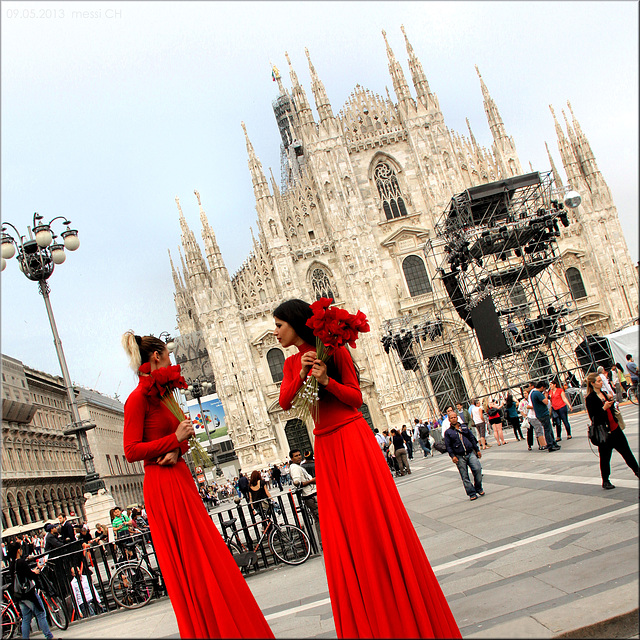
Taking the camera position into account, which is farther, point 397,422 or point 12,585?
point 397,422

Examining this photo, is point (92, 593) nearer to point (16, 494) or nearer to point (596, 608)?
point (596, 608)

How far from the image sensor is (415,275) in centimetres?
3506

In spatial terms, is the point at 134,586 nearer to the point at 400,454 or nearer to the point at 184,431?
the point at 184,431

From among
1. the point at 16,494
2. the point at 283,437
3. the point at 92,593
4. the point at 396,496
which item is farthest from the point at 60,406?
the point at 396,496

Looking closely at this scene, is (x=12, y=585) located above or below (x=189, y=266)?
below

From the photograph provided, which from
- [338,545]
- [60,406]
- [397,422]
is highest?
[60,406]

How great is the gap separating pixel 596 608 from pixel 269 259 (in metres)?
32.7

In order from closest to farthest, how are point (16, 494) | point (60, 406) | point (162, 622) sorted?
point (162, 622) → point (16, 494) → point (60, 406)

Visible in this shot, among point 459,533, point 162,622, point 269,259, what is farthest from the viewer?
point 269,259

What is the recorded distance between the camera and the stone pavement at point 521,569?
3188mm

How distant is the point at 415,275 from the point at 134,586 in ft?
95.2

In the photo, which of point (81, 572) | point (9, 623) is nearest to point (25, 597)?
point (9, 623)

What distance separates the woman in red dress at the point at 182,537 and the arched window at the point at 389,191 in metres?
33.6

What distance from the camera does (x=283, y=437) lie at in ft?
109
